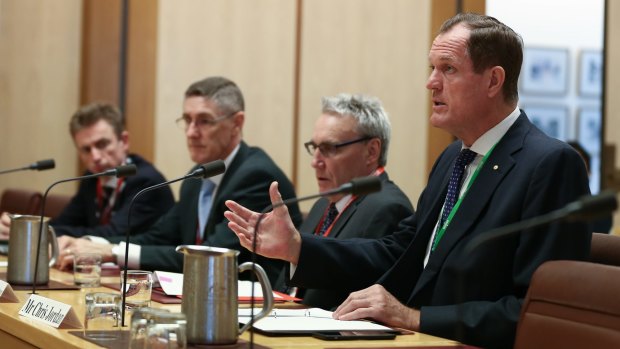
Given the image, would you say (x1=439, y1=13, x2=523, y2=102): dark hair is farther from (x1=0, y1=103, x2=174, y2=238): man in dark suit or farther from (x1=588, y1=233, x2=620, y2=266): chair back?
(x1=0, y1=103, x2=174, y2=238): man in dark suit

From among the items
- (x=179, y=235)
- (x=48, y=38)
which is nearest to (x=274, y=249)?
(x=179, y=235)

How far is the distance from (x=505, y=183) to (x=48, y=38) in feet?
17.7

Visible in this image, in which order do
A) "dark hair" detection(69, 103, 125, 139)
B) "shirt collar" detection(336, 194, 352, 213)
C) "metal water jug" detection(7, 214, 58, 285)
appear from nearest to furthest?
"metal water jug" detection(7, 214, 58, 285), "shirt collar" detection(336, 194, 352, 213), "dark hair" detection(69, 103, 125, 139)

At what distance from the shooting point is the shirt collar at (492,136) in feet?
10.2

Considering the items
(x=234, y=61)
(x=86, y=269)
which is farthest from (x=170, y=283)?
(x=234, y=61)

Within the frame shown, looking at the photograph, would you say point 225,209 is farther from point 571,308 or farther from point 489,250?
point 571,308

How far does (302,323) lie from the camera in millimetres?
2639

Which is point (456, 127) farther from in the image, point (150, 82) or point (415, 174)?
point (150, 82)

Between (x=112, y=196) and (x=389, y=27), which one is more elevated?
(x=389, y=27)

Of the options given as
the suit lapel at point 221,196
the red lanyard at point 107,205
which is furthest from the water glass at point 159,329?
the red lanyard at point 107,205

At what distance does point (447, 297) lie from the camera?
2957mm

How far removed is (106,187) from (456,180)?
121 inches

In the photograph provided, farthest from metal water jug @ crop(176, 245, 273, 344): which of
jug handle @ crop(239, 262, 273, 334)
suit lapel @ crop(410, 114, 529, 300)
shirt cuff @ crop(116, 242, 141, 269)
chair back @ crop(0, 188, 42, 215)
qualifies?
chair back @ crop(0, 188, 42, 215)

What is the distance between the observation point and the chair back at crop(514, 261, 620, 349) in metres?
2.27
